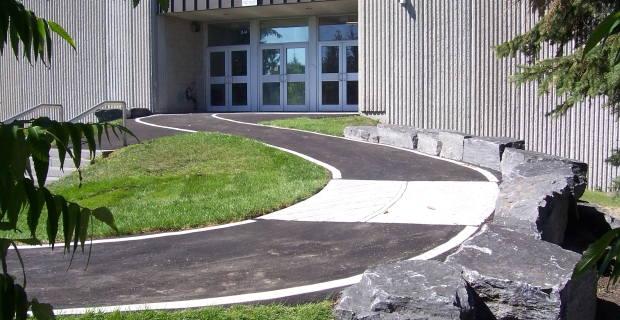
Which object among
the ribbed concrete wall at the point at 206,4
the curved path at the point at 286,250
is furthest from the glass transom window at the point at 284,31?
the curved path at the point at 286,250

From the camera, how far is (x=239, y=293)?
5332 mm

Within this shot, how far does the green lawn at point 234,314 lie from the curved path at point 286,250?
22 cm

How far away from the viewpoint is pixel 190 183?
37.4ft

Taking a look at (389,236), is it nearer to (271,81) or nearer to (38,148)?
(38,148)

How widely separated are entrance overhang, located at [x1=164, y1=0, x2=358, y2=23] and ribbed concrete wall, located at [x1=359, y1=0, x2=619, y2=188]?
10.3 ft

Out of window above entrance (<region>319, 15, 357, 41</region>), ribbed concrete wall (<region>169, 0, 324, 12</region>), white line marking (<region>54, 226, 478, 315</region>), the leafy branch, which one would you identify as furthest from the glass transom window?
the leafy branch

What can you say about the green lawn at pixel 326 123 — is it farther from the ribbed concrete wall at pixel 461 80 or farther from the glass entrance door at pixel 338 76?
the glass entrance door at pixel 338 76

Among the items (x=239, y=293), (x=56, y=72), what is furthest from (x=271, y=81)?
(x=239, y=293)

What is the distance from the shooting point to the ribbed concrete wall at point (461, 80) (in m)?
16.2

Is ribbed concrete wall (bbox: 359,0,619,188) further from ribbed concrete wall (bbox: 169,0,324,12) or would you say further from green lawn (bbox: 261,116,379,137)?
ribbed concrete wall (bbox: 169,0,324,12)

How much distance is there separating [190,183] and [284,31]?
15.7 metres

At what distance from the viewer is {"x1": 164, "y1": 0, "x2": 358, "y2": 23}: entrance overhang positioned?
22.8m

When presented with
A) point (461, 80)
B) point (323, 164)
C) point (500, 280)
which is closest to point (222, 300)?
point (500, 280)

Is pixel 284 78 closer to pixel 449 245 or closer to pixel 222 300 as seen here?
pixel 449 245
